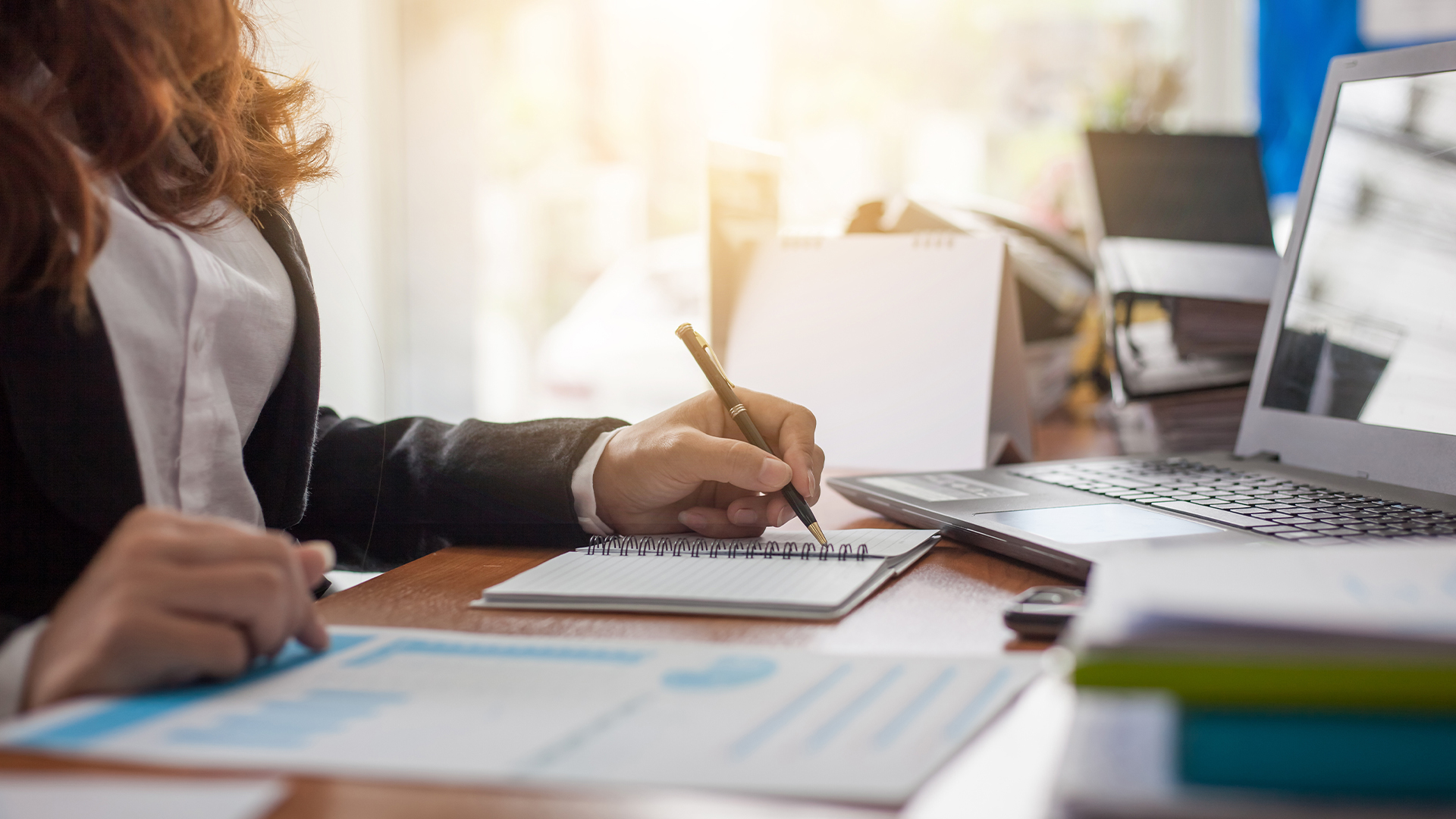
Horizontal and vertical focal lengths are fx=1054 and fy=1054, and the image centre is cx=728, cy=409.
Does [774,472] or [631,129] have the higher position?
[631,129]

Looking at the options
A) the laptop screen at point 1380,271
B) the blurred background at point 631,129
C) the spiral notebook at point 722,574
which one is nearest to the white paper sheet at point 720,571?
the spiral notebook at point 722,574

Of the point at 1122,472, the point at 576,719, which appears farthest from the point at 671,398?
the point at 576,719

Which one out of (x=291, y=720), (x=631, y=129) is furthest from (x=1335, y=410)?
(x=631, y=129)

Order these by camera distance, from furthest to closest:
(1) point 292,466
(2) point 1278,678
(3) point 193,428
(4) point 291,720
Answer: (1) point 292,466
(3) point 193,428
(4) point 291,720
(2) point 1278,678

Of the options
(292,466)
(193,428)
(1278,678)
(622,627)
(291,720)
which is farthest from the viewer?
(292,466)

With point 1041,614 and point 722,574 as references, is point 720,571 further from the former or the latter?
point 1041,614

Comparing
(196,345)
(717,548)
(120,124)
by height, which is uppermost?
(120,124)

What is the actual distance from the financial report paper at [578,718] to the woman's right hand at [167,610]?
11 millimetres

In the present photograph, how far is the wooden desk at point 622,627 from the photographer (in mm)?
298

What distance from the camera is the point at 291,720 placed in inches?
14.2

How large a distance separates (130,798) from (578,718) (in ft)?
0.43

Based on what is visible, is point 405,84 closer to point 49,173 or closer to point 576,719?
point 49,173

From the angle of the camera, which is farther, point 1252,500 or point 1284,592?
point 1252,500

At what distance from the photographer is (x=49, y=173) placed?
1.66ft
